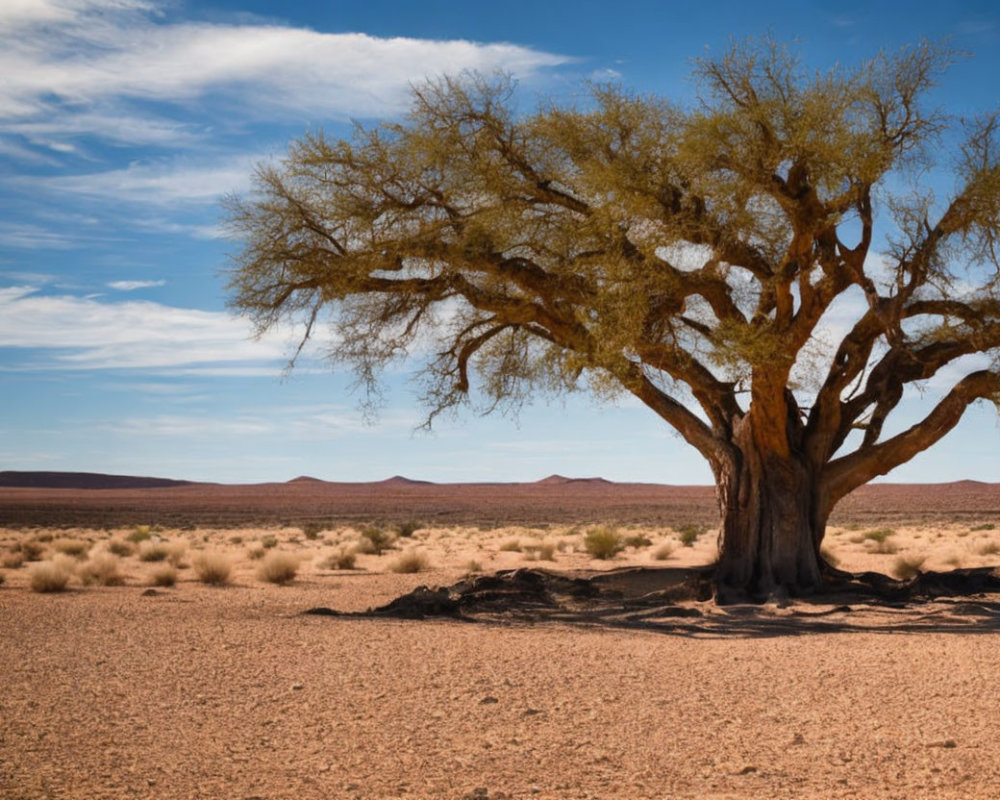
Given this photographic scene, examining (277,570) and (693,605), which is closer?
(693,605)

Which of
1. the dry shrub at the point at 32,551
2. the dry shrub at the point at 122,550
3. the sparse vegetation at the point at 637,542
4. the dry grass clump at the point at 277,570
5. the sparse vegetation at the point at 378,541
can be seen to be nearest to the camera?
the dry grass clump at the point at 277,570

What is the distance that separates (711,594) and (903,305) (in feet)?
19.1

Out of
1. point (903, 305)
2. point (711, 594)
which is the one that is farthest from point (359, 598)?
point (903, 305)

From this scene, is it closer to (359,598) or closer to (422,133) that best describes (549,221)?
(422,133)

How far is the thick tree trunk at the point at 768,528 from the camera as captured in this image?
63.7ft

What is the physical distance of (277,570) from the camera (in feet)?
76.1

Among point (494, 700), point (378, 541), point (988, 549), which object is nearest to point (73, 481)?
point (378, 541)

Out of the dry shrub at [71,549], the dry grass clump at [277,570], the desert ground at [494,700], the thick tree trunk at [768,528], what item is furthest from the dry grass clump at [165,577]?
the thick tree trunk at [768,528]

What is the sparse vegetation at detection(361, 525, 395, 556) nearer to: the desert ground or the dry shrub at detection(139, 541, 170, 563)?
the dry shrub at detection(139, 541, 170, 563)

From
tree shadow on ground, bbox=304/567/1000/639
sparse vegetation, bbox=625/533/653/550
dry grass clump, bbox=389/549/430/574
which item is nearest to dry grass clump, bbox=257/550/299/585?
dry grass clump, bbox=389/549/430/574

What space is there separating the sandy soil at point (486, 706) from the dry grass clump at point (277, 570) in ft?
19.6

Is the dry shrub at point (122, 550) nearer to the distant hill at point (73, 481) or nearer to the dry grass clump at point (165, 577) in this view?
the dry grass clump at point (165, 577)

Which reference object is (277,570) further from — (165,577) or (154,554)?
(154,554)

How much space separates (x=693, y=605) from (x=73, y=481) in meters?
193
